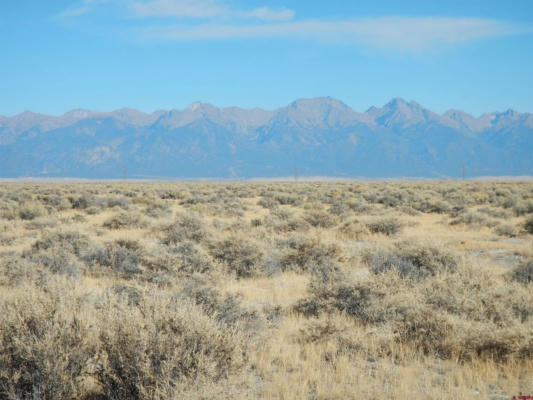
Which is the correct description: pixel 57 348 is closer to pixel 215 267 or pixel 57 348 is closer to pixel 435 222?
pixel 215 267

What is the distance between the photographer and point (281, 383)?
4.64m

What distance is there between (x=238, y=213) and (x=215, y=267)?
13913 millimetres

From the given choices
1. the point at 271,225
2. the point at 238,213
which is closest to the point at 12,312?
the point at 271,225

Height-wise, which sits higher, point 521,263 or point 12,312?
point 12,312

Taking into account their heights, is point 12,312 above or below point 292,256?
above

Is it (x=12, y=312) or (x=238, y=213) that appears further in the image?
(x=238, y=213)

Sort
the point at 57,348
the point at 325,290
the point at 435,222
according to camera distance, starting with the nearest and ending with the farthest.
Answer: the point at 57,348, the point at 325,290, the point at 435,222

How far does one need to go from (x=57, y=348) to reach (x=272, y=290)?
5.31 m

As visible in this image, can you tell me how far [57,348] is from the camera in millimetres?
3717

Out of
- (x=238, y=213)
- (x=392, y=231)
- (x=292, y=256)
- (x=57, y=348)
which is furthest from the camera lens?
(x=238, y=213)

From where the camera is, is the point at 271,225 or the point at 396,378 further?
the point at 271,225

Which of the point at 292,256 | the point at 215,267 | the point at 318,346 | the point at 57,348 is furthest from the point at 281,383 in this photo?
the point at 292,256

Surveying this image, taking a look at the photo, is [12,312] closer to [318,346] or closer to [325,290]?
[318,346]

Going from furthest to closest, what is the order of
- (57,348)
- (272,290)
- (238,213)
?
(238,213), (272,290), (57,348)
